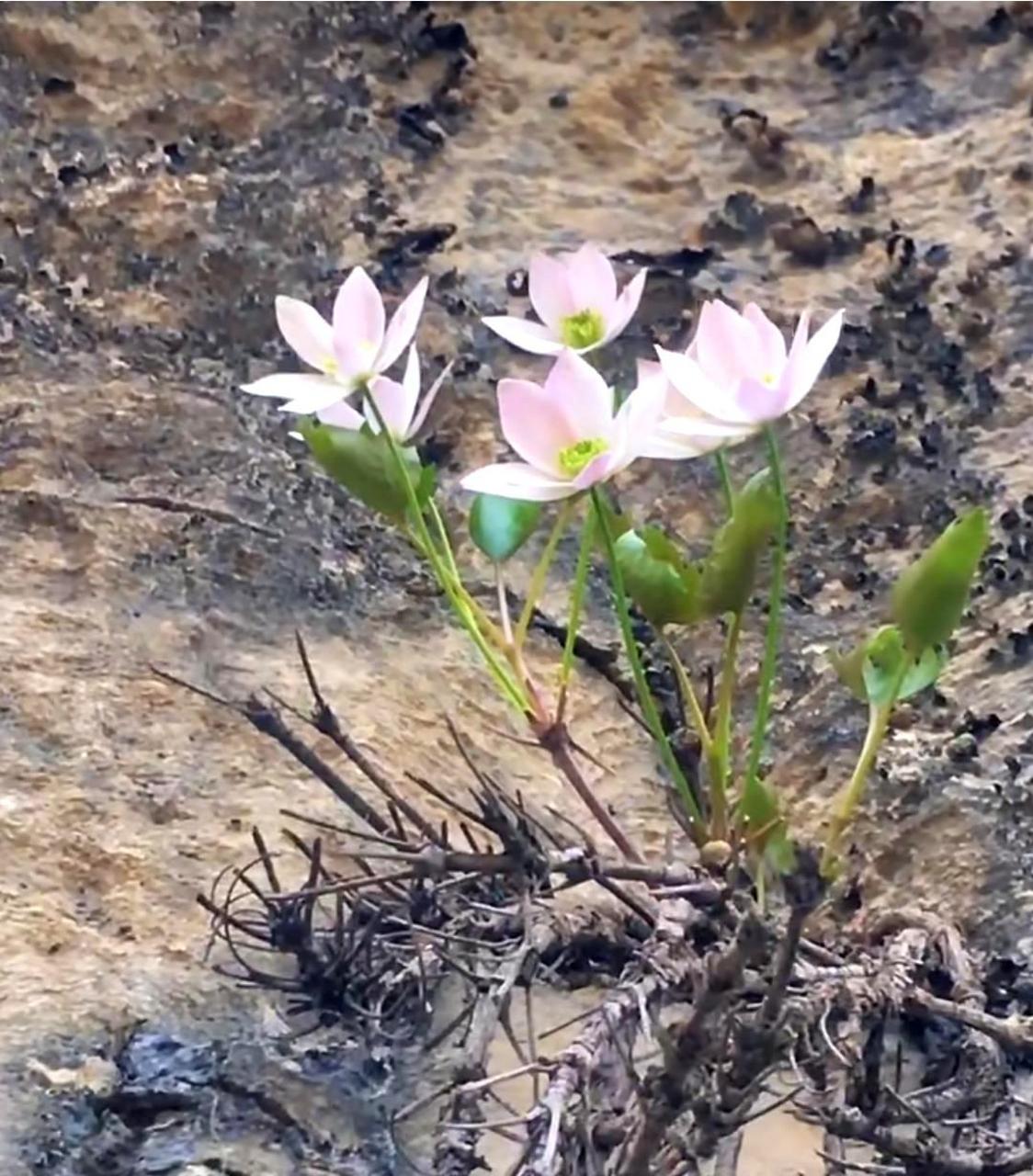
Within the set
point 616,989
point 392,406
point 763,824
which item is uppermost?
point 392,406

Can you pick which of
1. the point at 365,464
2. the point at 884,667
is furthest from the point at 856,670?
the point at 365,464

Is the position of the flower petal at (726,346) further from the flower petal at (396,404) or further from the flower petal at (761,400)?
the flower petal at (396,404)

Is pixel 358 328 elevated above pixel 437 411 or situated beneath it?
elevated above

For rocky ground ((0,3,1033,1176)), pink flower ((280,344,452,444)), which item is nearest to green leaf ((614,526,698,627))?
pink flower ((280,344,452,444))

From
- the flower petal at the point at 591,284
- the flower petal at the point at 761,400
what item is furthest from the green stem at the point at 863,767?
the flower petal at the point at 591,284

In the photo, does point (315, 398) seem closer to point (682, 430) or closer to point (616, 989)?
point (682, 430)
